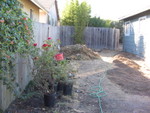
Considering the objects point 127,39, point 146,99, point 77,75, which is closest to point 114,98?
point 146,99

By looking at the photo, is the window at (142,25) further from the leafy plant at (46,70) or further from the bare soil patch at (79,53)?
the leafy plant at (46,70)

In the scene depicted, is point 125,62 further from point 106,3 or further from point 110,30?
point 106,3

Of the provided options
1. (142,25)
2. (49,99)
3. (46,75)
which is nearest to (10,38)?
(46,75)

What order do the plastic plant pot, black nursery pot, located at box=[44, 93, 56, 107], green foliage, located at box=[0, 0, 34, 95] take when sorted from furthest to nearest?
the plastic plant pot → black nursery pot, located at box=[44, 93, 56, 107] → green foliage, located at box=[0, 0, 34, 95]

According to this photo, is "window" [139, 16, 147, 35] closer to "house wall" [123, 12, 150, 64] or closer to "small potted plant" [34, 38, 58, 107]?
"house wall" [123, 12, 150, 64]

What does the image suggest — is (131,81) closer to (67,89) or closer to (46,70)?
(67,89)

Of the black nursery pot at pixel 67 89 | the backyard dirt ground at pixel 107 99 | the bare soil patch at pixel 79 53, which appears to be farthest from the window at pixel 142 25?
the black nursery pot at pixel 67 89

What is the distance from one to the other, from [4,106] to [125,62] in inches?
343

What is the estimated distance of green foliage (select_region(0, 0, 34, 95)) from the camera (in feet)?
11.3

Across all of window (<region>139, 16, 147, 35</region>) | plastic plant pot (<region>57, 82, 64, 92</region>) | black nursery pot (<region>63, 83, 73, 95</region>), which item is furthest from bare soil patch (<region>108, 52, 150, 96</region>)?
window (<region>139, 16, 147, 35</region>)

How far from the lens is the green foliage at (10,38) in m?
3.46

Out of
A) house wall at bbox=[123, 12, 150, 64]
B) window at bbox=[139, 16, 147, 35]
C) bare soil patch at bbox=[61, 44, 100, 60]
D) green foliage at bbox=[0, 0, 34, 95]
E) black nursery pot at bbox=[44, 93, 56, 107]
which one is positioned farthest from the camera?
window at bbox=[139, 16, 147, 35]

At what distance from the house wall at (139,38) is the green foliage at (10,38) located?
885 centimetres

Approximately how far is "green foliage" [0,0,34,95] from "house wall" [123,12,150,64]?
29.0 feet
